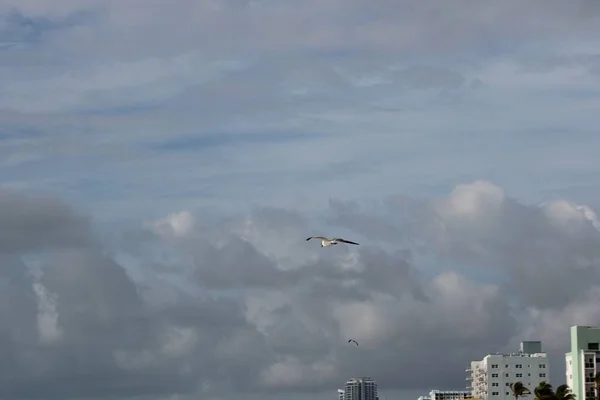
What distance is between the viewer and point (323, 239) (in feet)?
504
